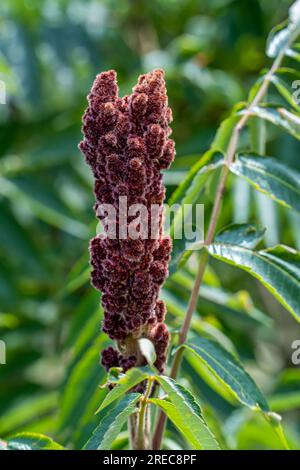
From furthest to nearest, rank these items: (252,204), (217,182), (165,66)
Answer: (165,66)
(252,204)
(217,182)

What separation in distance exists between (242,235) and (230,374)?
27 centimetres

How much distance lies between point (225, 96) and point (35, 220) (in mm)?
1006

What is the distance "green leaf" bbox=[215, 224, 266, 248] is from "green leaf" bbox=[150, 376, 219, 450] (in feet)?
1.18

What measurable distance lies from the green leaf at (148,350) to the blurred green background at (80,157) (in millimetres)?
823

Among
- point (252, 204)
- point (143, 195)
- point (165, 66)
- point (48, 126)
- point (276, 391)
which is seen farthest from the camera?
point (48, 126)

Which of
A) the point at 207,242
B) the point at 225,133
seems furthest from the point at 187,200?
the point at 225,133

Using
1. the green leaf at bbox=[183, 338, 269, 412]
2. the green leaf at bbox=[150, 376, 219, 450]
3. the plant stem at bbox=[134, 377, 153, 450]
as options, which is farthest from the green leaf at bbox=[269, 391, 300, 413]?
the green leaf at bbox=[150, 376, 219, 450]

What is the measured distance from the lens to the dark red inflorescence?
4.18ft

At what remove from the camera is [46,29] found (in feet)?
10.2

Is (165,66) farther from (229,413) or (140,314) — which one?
(140,314)

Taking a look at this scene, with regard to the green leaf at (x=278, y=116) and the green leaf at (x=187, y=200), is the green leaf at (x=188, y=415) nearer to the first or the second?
the green leaf at (x=187, y=200)

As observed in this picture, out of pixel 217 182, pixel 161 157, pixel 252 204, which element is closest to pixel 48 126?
pixel 252 204

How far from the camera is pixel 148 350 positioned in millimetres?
1254

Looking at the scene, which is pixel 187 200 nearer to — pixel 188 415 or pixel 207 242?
pixel 207 242
